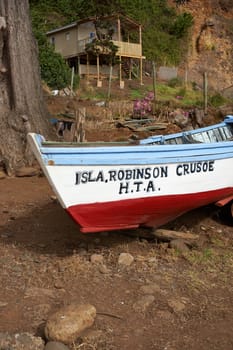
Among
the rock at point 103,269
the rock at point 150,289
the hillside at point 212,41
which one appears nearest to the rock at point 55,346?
the rock at point 150,289

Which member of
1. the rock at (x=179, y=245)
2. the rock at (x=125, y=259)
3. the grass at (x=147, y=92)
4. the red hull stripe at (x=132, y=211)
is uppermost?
the red hull stripe at (x=132, y=211)

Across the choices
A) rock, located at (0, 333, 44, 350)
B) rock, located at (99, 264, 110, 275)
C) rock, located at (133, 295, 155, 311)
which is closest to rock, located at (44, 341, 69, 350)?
rock, located at (0, 333, 44, 350)

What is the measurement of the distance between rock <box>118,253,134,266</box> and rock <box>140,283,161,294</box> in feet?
A: 1.83

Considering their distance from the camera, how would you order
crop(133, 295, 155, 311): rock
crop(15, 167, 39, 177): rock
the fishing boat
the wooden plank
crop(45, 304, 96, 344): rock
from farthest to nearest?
crop(15, 167, 39, 177): rock → the wooden plank → the fishing boat → crop(133, 295, 155, 311): rock → crop(45, 304, 96, 344): rock

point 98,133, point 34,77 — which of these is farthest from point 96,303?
point 98,133

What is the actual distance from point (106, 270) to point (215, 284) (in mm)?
1084

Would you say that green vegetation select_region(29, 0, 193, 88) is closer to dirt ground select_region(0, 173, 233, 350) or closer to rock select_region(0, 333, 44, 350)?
dirt ground select_region(0, 173, 233, 350)

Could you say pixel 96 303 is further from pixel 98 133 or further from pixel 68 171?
pixel 98 133

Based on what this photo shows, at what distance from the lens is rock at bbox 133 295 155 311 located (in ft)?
13.4

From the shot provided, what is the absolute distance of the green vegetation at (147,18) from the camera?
102ft

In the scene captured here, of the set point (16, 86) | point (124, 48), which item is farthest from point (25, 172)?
point (124, 48)

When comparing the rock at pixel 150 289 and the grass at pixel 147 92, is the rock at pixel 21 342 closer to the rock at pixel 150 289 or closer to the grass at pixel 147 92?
the rock at pixel 150 289

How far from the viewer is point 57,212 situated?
21.4 ft

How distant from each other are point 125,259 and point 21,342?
185 cm
